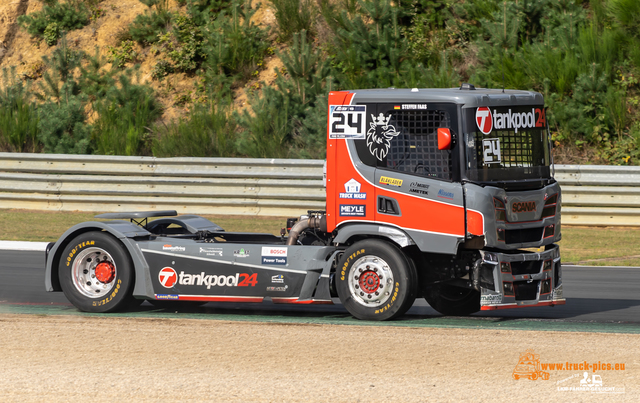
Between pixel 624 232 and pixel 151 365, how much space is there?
38.8 feet

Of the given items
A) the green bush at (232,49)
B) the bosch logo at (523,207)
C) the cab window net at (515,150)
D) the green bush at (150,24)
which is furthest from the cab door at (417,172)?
the green bush at (150,24)

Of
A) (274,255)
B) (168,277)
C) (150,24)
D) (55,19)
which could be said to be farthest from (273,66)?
(274,255)

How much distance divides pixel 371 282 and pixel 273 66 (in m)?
15.4

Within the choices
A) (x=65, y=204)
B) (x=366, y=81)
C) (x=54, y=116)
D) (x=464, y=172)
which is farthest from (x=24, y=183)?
(x=464, y=172)

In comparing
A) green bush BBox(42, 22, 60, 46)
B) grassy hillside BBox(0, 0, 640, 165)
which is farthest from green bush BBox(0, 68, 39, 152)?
green bush BBox(42, 22, 60, 46)

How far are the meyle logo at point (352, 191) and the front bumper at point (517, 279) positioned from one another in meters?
1.30

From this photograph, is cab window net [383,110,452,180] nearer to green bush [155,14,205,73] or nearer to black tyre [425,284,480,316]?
black tyre [425,284,480,316]

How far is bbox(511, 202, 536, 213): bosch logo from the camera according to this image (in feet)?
26.7

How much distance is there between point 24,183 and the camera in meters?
18.5

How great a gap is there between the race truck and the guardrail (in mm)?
8113

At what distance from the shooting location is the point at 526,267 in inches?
327

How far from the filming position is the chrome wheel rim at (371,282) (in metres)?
8.28

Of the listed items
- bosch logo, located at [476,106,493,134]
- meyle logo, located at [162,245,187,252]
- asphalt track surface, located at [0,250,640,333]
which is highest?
Result: bosch logo, located at [476,106,493,134]

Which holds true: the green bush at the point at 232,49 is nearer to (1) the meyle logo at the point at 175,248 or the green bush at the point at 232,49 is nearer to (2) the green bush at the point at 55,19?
(2) the green bush at the point at 55,19
